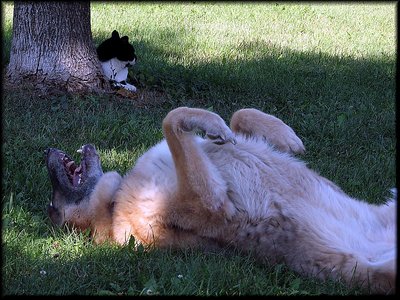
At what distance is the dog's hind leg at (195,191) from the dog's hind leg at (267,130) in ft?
2.45

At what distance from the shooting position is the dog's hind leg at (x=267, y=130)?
14.6 feet

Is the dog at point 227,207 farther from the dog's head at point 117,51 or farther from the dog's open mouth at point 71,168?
the dog's head at point 117,51

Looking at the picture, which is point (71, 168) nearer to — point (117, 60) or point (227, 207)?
point (227, 207)

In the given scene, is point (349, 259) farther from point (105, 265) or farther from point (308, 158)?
point (308, 158)

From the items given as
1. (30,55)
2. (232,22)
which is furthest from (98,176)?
(232,22)

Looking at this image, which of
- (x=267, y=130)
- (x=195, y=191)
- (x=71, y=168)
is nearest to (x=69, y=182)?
(x=71, y=168)

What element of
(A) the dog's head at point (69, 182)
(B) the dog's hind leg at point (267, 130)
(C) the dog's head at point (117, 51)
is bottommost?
(A) the dog's head at point (69, 182)

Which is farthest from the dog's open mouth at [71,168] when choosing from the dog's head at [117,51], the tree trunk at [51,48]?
the dog's head at [117,51]

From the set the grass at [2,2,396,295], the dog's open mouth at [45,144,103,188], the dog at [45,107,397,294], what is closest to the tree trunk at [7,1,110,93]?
the grass at [2,2,396,295]

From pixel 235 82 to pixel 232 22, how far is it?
312cm

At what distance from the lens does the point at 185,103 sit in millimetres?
6703

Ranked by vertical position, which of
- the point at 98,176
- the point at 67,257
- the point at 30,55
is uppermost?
the point at 30,55

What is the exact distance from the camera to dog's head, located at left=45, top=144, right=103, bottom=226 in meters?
4.03

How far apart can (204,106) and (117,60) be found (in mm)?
1200
